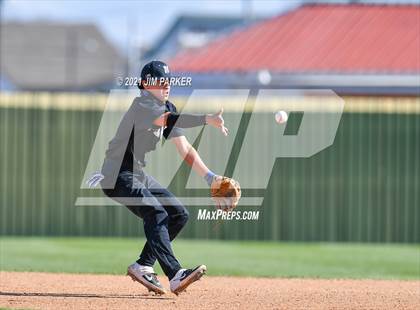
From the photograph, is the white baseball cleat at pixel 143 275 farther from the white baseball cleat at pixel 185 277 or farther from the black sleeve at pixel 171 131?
the black sleeve at pixel 171 131

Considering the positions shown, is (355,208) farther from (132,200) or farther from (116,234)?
(132,200)

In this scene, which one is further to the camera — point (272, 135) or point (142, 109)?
point (272, 135)

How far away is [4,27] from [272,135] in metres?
49.1

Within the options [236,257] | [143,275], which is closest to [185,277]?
[143,275]

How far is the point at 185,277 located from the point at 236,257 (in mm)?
6175

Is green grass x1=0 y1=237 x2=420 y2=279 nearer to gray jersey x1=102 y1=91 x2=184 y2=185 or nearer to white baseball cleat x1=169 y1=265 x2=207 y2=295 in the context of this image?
gray jersey x1=102 y1=91 x2=184 y2=185

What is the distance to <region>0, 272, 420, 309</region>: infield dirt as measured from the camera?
8852mm

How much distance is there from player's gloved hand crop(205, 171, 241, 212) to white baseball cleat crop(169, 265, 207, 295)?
765 millimetres

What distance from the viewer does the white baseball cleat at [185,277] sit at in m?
8.99

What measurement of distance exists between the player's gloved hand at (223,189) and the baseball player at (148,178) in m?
0.03

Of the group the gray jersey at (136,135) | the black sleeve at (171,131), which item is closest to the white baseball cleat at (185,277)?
the gray jersey at (136,135)

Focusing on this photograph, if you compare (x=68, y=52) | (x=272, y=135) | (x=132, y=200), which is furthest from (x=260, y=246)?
(x=68, y=52)

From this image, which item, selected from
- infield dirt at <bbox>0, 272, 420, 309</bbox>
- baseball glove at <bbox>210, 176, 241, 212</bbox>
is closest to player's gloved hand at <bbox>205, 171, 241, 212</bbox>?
baseball glove at <bbox>210, 176, 241, 212</bbox>

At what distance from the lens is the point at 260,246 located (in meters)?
17.6
